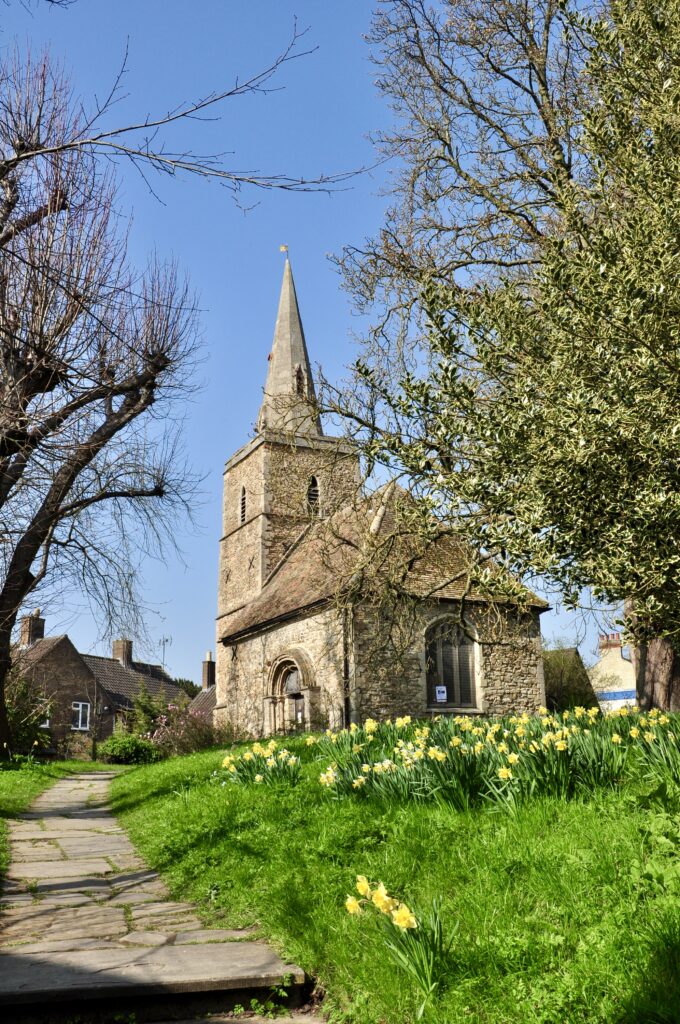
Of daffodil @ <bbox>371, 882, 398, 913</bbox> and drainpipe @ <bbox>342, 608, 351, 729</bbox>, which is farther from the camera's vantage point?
drainpipe @ <bbox>342, 608, 351, 729</bbox>

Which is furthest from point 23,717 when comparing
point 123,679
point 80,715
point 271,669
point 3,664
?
point 123,679

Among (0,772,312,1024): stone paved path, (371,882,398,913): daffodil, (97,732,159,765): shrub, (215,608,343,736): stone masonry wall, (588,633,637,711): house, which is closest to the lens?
(371,882,398,913): daffodil

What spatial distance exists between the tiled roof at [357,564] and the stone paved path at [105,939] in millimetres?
5097

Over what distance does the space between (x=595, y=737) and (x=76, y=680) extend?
4144 cm

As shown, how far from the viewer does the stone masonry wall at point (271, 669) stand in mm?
20266

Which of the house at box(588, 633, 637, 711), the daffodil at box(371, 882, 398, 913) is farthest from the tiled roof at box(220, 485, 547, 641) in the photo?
the house at box(588, 633, 637, 711)

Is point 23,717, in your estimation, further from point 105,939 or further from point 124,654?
point 124,654

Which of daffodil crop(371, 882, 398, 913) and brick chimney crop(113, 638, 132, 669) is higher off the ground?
brick chimney crop(113, 638, 132, 669)

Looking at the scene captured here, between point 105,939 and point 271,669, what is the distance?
754 inches

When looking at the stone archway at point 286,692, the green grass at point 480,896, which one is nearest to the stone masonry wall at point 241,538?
the stone archway at point 286,692

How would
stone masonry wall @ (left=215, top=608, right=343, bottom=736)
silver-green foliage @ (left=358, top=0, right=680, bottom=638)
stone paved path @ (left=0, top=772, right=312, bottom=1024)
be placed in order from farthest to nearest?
stone masonry wall @ (left=215, top=608, right=343, bottom=736) → silver-green foliage @ (left=358, top=0, right=680, bottom=638) → stone paved path @ (left=0, top=772, right=312, bottom=1024)

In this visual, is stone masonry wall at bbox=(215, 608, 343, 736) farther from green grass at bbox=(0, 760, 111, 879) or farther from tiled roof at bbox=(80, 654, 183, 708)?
tiled roof at bbox=(80, 654, 183, 708)

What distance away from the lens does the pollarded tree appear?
6.14 metres

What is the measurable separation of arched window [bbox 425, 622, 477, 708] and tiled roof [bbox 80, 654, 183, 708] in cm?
2534
